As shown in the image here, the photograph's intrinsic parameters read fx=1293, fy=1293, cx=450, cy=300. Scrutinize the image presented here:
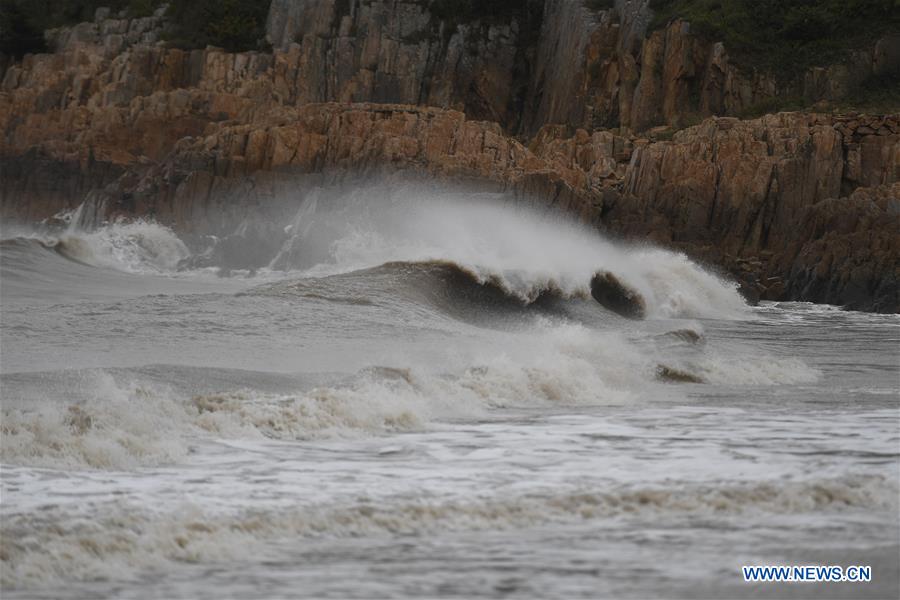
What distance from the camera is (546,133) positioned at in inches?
1580

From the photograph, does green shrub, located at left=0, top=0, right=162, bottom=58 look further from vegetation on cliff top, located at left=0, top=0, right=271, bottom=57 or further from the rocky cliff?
the rocky cliff

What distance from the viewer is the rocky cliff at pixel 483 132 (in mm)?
30469

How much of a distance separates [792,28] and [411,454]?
35735 mm

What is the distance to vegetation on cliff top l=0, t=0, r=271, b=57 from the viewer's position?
50.3 metres

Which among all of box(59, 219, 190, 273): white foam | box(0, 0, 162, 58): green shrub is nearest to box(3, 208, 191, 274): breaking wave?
box(59, 219, 190, 273): white foam

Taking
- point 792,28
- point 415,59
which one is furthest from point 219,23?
point 792,28

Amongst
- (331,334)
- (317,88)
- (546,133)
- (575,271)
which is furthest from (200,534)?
(317,88)

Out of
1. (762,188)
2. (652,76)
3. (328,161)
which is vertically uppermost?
(652,76)

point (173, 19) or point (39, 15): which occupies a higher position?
point (173, 19)

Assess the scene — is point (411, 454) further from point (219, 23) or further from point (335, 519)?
point (219, 23)

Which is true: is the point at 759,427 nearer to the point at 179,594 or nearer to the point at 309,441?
the point at 309,441

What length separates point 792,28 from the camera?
40594mm

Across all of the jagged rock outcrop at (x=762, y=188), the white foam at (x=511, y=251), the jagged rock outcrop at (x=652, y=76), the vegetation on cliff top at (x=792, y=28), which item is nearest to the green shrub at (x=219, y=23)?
the jagged rock outcrop at (x=652, y=76)

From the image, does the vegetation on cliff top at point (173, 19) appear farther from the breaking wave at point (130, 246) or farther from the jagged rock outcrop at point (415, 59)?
the breaking wave at point (130, 246)
